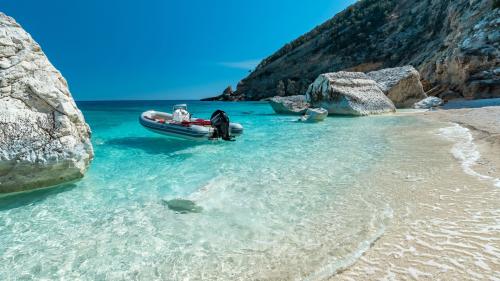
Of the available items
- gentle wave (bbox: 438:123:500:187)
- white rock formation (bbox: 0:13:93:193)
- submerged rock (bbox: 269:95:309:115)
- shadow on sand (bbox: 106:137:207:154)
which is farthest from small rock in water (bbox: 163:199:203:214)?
submerged rock (bbox: 269:95:309:115)

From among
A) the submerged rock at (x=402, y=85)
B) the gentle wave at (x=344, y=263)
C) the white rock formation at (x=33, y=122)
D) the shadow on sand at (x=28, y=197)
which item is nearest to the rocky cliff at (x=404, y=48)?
the submerged rock at (x=402, y=85)

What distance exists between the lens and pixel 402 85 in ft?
86.6

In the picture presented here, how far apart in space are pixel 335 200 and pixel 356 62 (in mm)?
60921

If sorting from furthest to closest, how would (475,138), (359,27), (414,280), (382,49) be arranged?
(359,27), (382,49), (475,138), (414,280)

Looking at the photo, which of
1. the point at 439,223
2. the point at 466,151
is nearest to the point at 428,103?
the point at 466,151

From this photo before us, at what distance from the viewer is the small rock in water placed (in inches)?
192

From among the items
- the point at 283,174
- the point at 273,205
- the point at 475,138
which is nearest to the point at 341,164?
the point at 283,174

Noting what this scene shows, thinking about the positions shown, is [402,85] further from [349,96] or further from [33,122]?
[33,122]

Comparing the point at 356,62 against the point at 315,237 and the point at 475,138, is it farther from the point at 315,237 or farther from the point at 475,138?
the point at 315,237

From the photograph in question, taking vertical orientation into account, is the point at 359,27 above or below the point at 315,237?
above

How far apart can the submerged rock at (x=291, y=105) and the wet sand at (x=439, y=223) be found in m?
18.6

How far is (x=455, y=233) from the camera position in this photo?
11.1 feet

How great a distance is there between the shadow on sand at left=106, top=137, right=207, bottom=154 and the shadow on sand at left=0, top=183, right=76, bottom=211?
447 centimetres

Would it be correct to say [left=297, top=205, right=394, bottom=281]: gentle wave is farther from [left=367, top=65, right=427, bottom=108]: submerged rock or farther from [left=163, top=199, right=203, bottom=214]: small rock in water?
[left=367, top=65, right=427, bottom=108]: submerged rock
